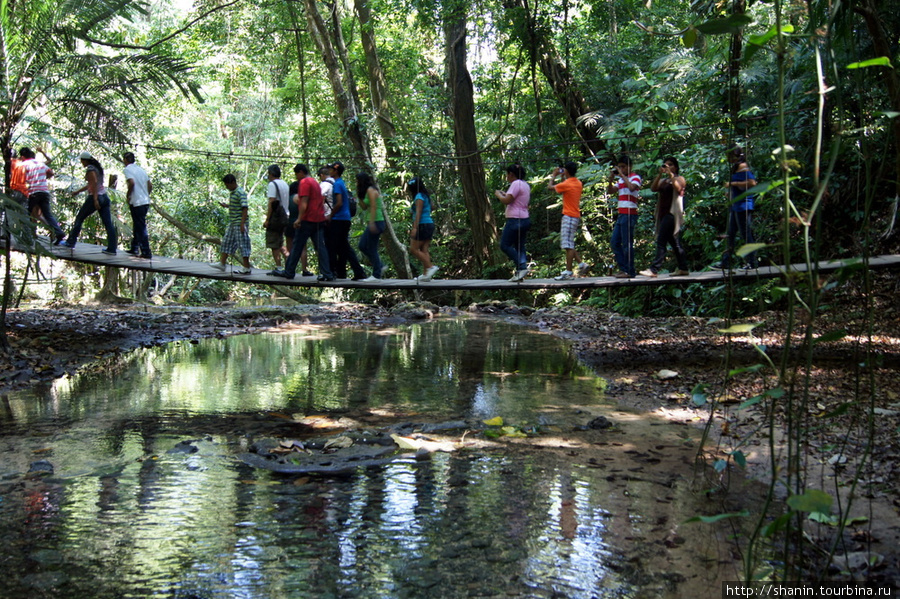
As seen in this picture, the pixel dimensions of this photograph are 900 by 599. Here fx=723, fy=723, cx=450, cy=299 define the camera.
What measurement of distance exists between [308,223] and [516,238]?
183 centimetres

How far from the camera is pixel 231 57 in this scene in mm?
13531

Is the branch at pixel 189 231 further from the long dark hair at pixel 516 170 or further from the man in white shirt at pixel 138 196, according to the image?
the long dark hair at pixel 516 170

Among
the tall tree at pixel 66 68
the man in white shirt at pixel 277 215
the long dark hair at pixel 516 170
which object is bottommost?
the man in white shirt at pixel 277 215

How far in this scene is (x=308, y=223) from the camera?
633cm

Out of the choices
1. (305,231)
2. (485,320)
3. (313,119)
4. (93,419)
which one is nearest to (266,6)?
(313,119)

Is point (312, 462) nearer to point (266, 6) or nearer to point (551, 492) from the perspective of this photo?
point (551, 492)

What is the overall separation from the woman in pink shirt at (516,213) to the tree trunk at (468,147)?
4195mm

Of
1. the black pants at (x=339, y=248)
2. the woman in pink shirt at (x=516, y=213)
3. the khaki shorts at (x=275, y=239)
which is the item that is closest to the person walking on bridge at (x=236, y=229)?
the khaki shorts at (x=275, y=239)

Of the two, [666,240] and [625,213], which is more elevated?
[625,213]

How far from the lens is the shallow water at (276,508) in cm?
258

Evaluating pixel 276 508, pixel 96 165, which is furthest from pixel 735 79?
pixel 276 508

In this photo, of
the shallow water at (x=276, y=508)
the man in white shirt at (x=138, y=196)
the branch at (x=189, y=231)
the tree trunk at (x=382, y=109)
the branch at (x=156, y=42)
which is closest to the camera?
the shallow water at (x=276, y=508)

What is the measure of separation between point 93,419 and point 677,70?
7432mm

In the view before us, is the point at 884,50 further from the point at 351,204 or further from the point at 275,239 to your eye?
the point at 351,204
